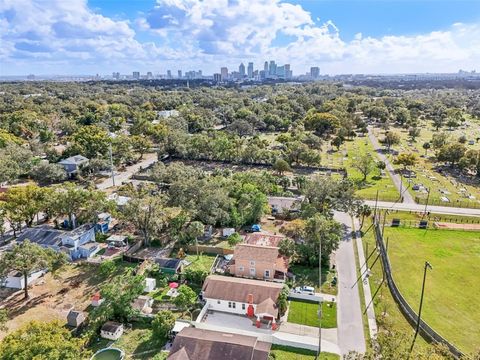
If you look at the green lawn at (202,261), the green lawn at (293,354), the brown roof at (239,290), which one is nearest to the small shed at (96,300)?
the green lawn at (202,261)

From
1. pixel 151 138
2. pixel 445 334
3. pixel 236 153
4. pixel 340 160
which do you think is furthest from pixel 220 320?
pixel 151 138

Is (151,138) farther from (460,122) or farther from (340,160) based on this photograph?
(460,122)

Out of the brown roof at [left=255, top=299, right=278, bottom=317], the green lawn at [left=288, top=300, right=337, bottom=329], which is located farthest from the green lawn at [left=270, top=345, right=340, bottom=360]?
the green lawn at [left=288, top=300, right=337, bottom=329]

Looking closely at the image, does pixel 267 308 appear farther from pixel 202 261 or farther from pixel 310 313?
pixel 202 261

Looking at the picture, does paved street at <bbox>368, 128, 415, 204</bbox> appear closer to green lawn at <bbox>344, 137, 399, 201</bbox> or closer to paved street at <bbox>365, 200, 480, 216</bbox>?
green lawn at <bbox>344, 137, 399, 201</bbox>

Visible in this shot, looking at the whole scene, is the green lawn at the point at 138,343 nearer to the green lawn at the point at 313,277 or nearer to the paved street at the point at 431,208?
the green lawn at the point at 313,277

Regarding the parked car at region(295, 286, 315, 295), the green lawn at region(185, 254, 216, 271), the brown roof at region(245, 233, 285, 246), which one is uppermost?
the brown roof at region(245, 233, 285, 246)

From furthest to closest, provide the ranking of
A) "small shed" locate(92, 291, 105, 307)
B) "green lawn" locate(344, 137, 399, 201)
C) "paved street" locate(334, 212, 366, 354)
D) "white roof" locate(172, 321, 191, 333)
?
1. "green lawn" locate(344, 137, 399, 201)
2. "small shed" locate(92, 291, 105, 307)
3. "white roof" locate(172, 321, 191, 333)
4. "paved street" locate(334, 212, 366, 354)
